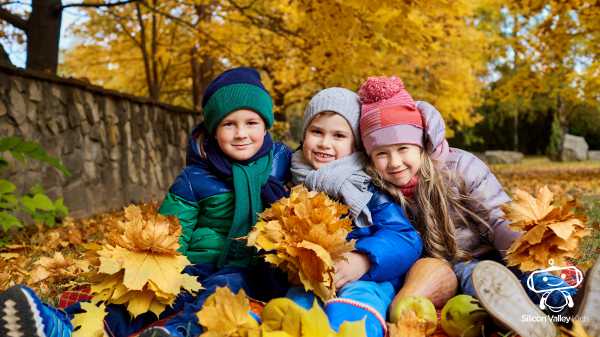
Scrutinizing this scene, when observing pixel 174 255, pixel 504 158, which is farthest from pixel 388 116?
pixel 504 158

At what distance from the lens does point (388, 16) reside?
682cm

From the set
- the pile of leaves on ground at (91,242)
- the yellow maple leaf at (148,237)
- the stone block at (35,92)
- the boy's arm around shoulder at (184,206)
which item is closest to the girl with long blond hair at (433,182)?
the pile of leaves on ground at (91,242)

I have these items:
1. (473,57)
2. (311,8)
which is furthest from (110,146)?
(473,57)

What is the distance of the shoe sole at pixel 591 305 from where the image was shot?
60.2 inches

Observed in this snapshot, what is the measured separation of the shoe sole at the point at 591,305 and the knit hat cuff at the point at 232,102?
1447 millimetres

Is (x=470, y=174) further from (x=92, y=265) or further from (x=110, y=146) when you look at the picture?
(x=110, y=146)

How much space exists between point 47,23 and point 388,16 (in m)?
4.15

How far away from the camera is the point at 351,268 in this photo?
2033mm

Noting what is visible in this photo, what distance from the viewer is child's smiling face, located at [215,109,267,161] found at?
2.36 m

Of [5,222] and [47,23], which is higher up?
[47,23]

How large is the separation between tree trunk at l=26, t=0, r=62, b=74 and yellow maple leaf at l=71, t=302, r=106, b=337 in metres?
5.28

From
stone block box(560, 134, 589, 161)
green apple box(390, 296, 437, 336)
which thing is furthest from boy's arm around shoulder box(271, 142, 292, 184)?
stone block box(560, 134, 589, 161)

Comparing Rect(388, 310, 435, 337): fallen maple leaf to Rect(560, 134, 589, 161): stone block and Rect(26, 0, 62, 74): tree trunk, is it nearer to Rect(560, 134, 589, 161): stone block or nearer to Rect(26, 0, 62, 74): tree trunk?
Rect(26, 0, 62, 74): tree trunk
